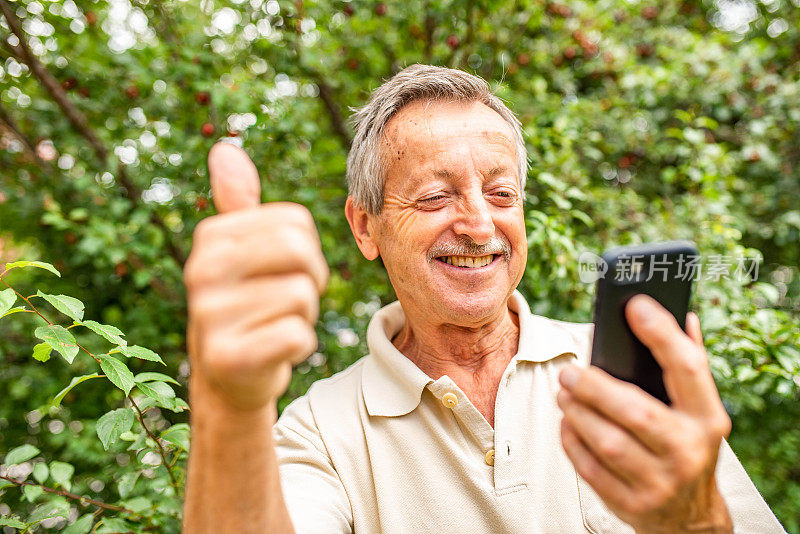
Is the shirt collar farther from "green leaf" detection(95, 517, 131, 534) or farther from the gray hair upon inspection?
"green leaf" detection(95, 517, 131, 534)

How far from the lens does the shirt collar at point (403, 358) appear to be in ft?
4.68

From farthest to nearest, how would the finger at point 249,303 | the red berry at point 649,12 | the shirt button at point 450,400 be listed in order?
the red berry at point 649,12 → the shirt button at point 450,400 → the finger at point 249,303

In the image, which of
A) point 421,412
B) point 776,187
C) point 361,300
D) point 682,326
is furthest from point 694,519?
point 776,187

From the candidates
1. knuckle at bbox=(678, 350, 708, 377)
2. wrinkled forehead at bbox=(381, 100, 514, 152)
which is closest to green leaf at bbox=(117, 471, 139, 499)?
wrinkled forehead at bbox=(381, 100, 514, 152)

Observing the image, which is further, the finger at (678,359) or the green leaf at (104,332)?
the green leaf at (104,332)

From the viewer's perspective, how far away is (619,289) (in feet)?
2.68

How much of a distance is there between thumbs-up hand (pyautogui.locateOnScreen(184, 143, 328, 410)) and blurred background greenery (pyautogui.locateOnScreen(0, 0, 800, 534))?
1539 millimetres

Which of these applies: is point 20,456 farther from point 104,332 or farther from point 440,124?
point 440,124

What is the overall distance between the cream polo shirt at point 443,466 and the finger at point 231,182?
0.78 meters

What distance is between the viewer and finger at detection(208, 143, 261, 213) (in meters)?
0.71

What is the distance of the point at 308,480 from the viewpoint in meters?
1.28

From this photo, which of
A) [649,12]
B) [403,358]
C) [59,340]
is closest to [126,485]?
[59,340]

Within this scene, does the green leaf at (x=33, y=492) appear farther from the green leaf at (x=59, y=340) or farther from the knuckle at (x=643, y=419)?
the knuckle at (x=643, y=419)

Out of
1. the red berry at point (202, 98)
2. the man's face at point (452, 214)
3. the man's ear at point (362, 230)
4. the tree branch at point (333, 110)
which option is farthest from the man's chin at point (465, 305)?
→ the red berry at point (202, 98)
